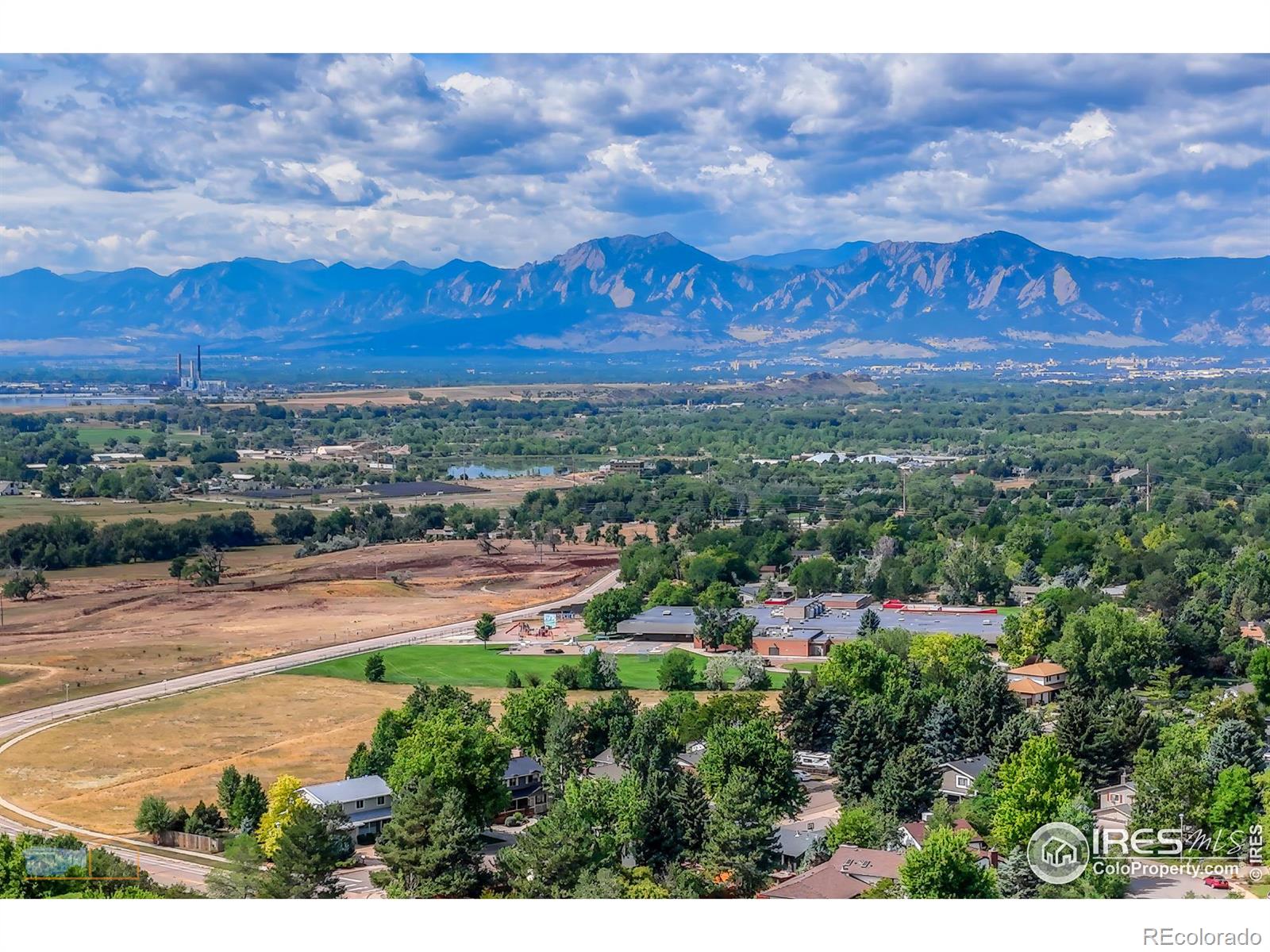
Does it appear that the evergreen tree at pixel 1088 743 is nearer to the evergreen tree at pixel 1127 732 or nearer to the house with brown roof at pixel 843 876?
the evergreen tree at pixel 1127 732

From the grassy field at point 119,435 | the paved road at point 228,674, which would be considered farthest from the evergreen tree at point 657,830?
the grassy field at point 119,435

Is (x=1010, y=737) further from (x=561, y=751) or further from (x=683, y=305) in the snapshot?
(x=683, y=305)

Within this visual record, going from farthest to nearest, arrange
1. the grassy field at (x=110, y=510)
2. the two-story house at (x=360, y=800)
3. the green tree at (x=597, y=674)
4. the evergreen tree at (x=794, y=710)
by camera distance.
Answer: the grassy field at (x=110, y=510), the green tree at (x=597, y=674), the evergreen tree at (x=794, y=710), the two-story house at (x=360, y=800)

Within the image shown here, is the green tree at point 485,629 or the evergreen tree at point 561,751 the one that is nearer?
the evergreen tree at point 561,751

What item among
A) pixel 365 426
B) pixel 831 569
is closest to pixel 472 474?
pixel 365 426

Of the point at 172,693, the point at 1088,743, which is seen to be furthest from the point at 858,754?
the point at 172,693

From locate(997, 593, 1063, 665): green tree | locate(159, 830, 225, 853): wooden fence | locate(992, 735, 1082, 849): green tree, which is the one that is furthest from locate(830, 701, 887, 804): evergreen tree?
locate(997, 593, 1063, 665): green tree

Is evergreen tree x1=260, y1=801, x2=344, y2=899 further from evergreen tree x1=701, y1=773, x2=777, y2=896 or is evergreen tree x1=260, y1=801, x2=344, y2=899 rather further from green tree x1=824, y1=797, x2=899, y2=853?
green tree x1=824, y1=797, x2=899, y2=853
